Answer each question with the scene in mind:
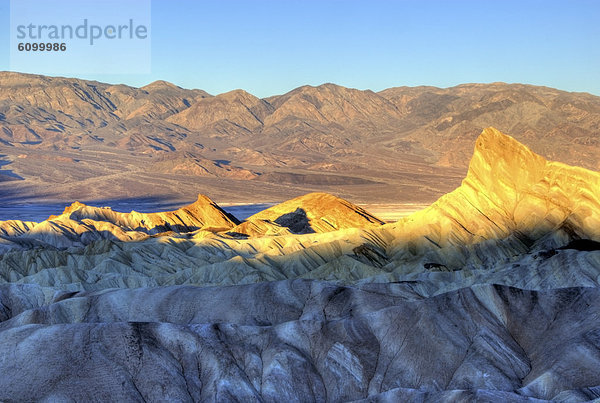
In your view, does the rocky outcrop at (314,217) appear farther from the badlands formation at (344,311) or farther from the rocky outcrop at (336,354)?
the rocky outcrop at (336,354)

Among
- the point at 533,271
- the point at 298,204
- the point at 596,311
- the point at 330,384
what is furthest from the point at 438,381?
the point at 298,204

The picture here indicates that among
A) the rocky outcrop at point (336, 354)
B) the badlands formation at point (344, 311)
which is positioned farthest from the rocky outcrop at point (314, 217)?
the rocky outcrop at point (336, 354)

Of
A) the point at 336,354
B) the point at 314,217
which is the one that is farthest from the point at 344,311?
the point at 314,217

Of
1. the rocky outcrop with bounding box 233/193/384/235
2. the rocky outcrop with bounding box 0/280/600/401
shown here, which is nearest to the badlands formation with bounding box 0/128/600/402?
the rocky outcrop with bounding box 0/280/600/401

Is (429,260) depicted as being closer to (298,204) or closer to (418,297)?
(418,297)

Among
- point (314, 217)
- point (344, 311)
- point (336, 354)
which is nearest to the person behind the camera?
point (336, 354)

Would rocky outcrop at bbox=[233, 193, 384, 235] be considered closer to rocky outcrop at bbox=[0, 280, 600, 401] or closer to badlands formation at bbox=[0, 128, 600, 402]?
badlands formation at bbox=[0, 128, 600, 402]

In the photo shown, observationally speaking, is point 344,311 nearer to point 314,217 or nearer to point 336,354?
point 336,354

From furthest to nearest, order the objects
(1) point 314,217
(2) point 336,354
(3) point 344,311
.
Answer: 1. (1) point 314,217
2. (3) point 344,311
3. (2) point 336,354
